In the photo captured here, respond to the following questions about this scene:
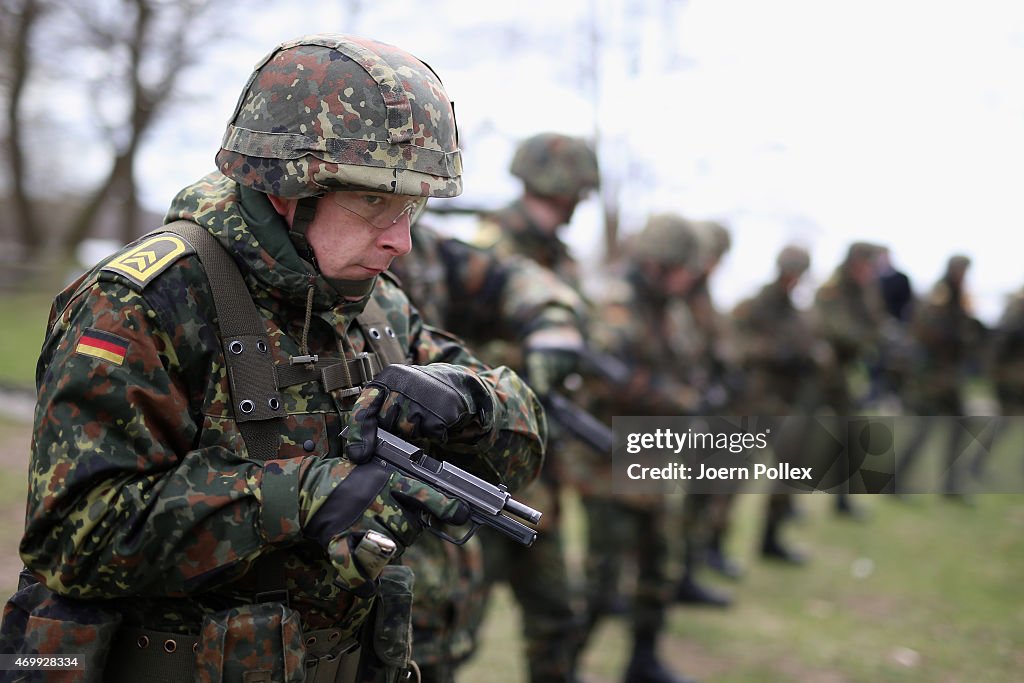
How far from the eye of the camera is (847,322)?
32.6 feet

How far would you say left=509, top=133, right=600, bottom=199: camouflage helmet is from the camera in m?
5.11

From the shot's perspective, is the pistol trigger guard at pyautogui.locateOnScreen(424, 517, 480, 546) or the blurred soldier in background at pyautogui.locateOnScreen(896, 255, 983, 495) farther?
the blurred soldier in background at pyautogui.locateOnScreen(896, 255, 983, 495)

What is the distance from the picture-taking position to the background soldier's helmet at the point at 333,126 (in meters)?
2.10

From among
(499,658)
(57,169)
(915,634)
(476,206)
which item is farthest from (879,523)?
(57,169)

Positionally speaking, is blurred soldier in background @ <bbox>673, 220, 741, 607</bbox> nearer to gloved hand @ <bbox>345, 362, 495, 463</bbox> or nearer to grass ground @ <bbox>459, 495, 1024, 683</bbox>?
grass ground @ <bbox>459, 495, 1024, 683</bbox>

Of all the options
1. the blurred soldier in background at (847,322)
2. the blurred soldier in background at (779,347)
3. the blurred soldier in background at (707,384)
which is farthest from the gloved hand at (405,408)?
the blurred soldier in background at (847,322)

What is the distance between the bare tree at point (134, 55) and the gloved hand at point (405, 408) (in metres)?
13.4

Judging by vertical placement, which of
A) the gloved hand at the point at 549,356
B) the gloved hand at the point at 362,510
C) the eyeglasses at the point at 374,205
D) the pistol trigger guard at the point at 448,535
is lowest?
the gloved hand at the point at 549,356

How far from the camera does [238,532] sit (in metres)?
1.93

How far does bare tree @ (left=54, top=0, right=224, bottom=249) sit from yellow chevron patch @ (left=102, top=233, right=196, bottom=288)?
13.1 meters

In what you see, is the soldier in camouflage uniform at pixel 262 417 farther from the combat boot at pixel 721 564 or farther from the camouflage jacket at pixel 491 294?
the combat boot at pixel 721 564

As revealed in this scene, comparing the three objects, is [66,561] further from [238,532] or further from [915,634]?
[915,634]

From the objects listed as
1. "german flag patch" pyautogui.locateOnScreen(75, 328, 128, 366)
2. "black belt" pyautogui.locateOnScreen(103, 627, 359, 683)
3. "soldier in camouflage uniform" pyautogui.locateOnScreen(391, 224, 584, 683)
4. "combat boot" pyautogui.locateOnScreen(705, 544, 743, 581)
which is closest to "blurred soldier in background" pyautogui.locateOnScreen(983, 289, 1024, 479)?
"combat boot" pyautogui.locateOnScreen(705, 544, 743, 581)

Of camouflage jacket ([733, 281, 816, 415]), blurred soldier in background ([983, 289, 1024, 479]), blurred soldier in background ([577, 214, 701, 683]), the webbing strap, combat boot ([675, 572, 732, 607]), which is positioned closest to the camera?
the webbing strap
